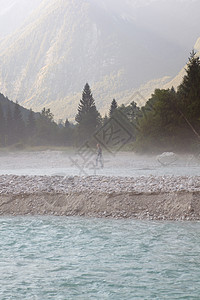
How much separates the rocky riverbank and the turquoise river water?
129cm

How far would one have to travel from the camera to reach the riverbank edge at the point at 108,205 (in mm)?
16047

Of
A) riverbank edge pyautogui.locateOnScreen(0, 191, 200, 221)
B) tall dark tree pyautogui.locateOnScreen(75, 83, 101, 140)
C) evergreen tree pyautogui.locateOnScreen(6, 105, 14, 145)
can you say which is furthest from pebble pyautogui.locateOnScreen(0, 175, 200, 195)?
evergreen tree pyautogui.locateOnScreen(6, 105, 14, 145)

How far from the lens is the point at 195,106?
1980 inches

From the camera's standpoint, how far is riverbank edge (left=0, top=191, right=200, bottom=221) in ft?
52.6

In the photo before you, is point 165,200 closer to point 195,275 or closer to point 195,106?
point 195,275

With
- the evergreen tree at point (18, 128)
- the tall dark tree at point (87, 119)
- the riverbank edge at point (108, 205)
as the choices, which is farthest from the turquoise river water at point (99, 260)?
the evergreen tree at point (18, 128)

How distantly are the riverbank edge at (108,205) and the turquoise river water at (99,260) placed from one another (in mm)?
1144

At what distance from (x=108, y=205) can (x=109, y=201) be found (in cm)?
29

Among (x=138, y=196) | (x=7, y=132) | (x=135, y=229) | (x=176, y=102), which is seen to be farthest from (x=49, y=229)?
(x=7, y=132)

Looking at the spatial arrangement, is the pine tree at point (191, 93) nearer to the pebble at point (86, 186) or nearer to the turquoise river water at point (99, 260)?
the pebble at point (86, 186)

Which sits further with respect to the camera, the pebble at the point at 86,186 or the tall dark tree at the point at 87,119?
the tall dark tree at the point at 87,119

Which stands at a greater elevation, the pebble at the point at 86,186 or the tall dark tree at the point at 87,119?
the tall dark tree at the point at 87,119

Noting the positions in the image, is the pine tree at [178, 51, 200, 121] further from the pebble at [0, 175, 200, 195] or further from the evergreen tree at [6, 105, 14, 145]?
the evergreen tree at [6, 105, 14, 145]

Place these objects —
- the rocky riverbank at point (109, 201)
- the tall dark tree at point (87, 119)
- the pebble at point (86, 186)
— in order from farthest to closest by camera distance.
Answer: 1. the tall dark tree at point (87, 119)
2. the pebble at point (86, 186)
3. the rocky riverbank at point (109, 201)
